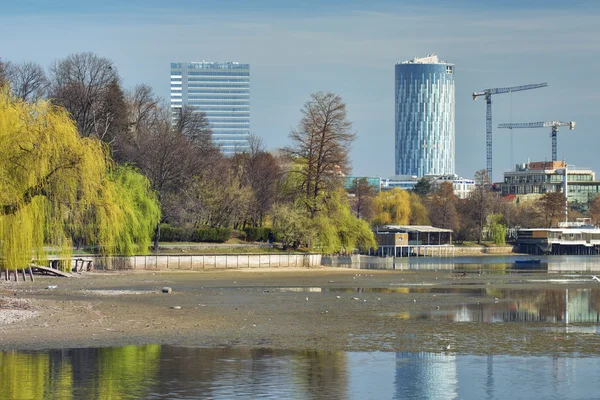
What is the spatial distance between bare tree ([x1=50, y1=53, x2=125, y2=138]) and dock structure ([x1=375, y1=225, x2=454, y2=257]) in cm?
5060

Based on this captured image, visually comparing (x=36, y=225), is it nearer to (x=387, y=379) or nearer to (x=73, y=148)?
(x=73, y=148)

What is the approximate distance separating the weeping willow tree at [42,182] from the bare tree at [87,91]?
45742 millimetres

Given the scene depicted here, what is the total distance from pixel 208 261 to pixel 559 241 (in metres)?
103

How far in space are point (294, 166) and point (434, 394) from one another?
7038 centimetres

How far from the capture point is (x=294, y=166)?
92.1 m

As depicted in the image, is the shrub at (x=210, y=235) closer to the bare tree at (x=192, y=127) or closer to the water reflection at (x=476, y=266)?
the water reflection at (x=476, y=266)

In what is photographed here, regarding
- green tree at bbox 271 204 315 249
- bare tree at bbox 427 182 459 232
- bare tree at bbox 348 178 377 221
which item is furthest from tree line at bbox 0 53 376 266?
bare tree at bbox 427 182 459 232

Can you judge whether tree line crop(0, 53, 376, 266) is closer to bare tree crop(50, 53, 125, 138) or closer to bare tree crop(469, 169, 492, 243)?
bare tree crop(50, 53, 125, 138)

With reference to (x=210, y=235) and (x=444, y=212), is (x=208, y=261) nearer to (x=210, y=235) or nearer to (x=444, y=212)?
(x=210, y=235)

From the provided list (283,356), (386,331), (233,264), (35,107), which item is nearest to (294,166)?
(233,264)

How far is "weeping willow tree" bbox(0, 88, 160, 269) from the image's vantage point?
35781 mm

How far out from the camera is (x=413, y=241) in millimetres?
154125

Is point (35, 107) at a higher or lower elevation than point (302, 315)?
higher

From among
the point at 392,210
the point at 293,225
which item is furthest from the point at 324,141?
the point at 392,210
